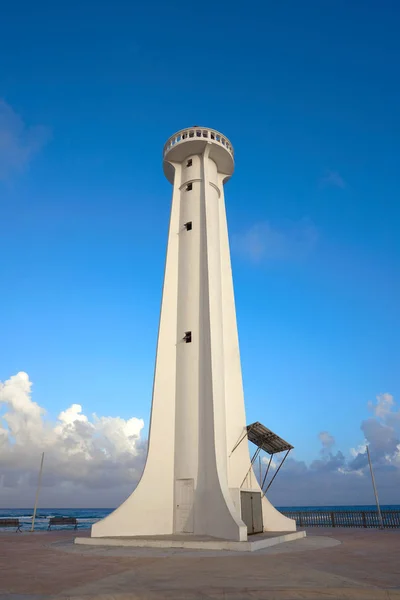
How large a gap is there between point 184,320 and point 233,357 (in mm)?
3049

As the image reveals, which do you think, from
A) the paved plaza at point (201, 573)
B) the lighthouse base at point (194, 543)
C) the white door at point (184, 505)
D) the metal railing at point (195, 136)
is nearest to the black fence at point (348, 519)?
the lighthouse base at point (194, 543)

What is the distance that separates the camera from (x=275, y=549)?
1300 cm

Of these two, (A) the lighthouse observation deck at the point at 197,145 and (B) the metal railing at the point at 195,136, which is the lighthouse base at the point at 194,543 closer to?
(A) the lighthouse observation deck at the point at 197,145

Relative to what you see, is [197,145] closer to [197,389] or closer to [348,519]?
[197,389]

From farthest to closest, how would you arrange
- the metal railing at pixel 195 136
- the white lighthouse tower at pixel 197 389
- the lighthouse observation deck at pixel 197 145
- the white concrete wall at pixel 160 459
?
the metal railing at pixel 195 136
the lighthouse observation deck at pixel 197 145
the white lighthouse tower at pixel 197 389
the white concrete wall at pixel 160 459

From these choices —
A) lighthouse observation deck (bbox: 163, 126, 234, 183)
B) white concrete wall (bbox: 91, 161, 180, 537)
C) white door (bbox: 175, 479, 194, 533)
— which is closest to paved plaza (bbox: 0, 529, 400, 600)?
white concrete wall (bbox: 91, 161, 180, 537)

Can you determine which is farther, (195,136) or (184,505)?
(195,136)

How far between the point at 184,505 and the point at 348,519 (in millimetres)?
12872

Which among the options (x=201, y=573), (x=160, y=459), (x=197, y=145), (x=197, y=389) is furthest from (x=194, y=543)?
(x=197, y=145)

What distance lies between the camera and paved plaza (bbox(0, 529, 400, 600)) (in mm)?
6898

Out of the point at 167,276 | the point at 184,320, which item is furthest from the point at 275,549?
the point at 167,276

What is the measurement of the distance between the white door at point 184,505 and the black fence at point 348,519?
35.8 ft

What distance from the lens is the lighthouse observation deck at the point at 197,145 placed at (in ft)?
75.3

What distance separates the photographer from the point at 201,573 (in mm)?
8703
